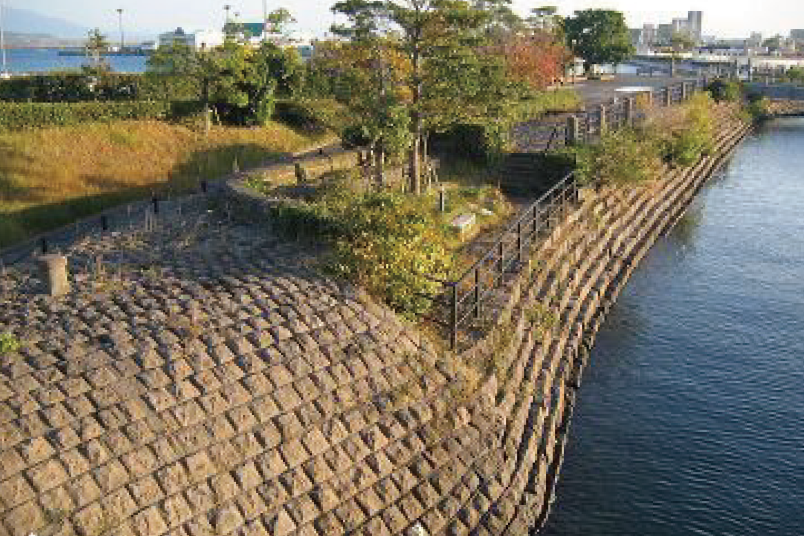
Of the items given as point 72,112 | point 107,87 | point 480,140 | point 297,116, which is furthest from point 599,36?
point 72,112

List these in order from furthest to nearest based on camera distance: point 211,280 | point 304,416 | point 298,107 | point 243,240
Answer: point 298,107 < point 243,240 < point 211,280 < point 304,416

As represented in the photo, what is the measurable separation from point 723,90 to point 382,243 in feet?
166

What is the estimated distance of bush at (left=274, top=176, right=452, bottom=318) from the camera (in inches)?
505

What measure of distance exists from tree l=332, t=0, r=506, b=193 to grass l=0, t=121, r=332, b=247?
8.29 meters

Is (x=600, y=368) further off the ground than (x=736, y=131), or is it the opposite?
(x=736, y=131)

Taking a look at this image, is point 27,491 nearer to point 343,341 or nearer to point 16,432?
point 16,432

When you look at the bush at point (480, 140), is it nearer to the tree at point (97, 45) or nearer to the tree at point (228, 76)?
the tree at point (228, 76)

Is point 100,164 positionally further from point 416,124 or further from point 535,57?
point 535,57

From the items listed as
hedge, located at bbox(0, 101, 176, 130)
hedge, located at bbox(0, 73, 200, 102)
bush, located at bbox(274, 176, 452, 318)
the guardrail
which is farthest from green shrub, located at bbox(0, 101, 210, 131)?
the guardrail

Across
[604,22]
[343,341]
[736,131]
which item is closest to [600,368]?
[343,341]

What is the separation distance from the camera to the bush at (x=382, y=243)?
505 inches

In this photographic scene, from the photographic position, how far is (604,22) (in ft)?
220

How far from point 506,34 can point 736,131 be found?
18.1m

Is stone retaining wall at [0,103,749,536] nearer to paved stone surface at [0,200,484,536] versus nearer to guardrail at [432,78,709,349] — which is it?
paved stone surface at [0,200,484,536]
